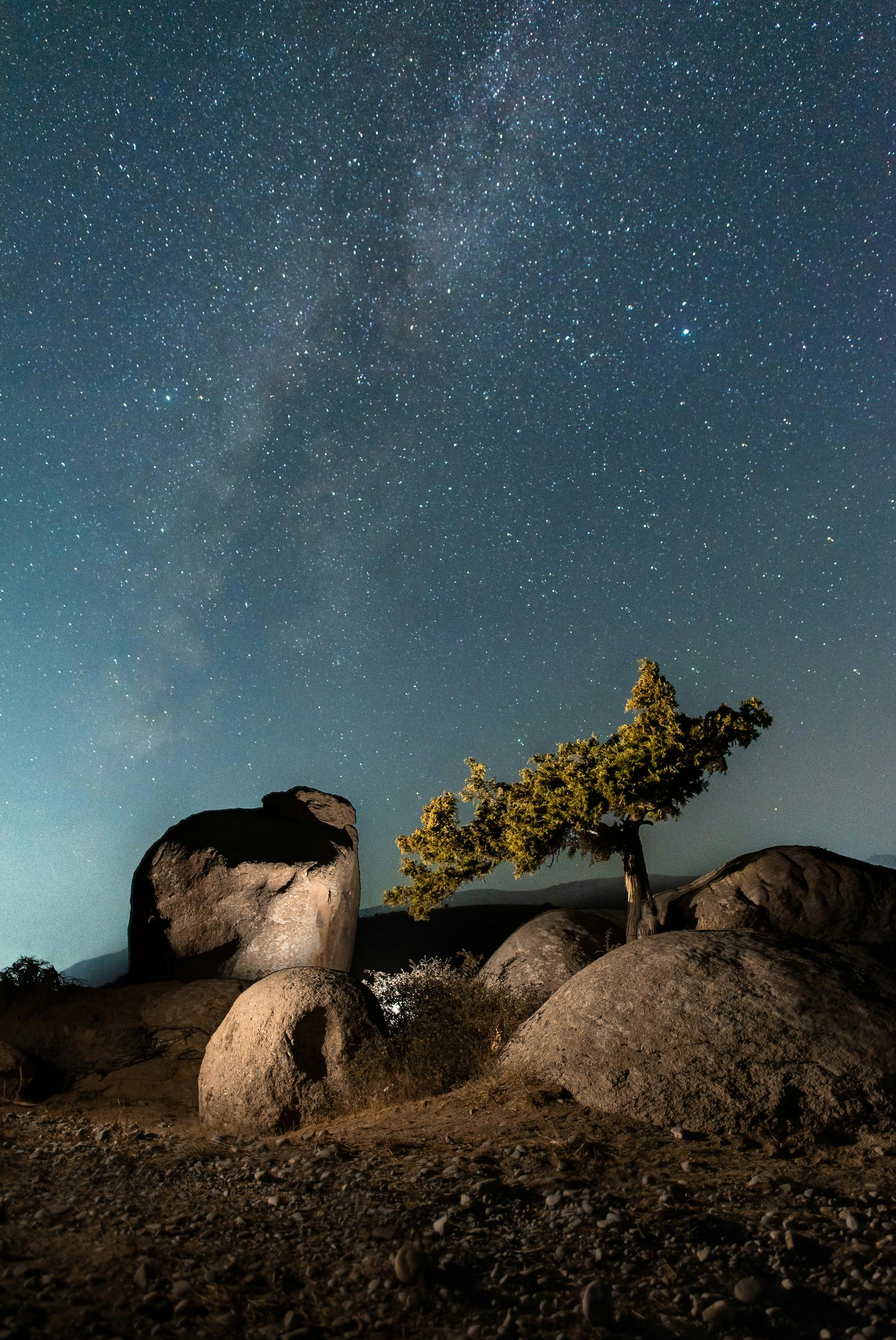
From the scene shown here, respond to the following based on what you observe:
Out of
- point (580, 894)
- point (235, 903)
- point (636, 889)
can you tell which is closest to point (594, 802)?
point (636, 889)

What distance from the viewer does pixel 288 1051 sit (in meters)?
9.22

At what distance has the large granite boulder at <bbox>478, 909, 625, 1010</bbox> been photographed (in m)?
13.2

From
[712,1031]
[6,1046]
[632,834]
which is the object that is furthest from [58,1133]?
[632,834]

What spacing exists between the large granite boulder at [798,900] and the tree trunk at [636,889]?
273 millimetres

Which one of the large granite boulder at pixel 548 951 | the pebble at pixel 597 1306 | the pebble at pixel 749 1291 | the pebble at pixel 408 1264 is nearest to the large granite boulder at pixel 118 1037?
the large granite boulder at pixel 548 951

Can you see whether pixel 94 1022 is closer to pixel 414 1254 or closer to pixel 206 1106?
pixel 206 1106

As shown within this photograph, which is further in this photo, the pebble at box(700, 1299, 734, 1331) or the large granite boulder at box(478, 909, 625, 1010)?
the large granite boulder at box(478, 909, 625, 1010)

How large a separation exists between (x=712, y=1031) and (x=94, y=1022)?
459 inches

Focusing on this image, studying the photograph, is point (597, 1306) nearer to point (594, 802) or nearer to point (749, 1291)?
point (749, 1291)

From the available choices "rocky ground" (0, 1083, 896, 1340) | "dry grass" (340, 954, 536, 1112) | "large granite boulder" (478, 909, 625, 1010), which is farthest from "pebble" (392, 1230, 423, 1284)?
"large granite boulder" (478, 909, 625, 1010)

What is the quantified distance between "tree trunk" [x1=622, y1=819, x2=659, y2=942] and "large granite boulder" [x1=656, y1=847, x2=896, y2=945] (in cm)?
27

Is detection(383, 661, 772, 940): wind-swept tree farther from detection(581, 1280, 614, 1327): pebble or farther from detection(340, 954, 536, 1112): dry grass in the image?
detection(581, 1280, 614, 1327): pebble

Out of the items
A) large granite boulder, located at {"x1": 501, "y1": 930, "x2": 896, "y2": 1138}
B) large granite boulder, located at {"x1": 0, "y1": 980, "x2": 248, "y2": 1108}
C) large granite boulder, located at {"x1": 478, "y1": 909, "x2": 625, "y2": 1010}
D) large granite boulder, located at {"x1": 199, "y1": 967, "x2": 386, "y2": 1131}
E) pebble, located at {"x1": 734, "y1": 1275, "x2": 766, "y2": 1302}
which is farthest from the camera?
large granite boulder, located at {"x1": 478, "y1": 909, "x2": 625, "y2": 1010}

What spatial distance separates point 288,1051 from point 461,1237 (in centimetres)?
529
